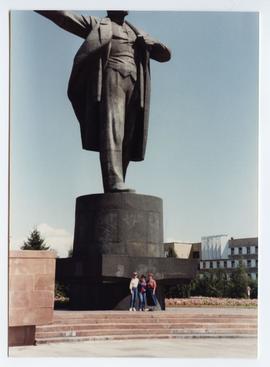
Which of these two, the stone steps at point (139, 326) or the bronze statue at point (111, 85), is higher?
the bronze statue at point (111, 85)

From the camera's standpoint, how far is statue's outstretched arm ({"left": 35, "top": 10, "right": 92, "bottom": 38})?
14.0m

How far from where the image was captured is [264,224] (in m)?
11.1

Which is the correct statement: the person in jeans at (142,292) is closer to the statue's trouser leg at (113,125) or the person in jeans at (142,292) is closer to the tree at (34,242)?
the statue's trouser leg at (113,125)

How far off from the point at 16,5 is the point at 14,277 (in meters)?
4.44

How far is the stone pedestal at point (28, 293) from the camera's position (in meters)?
11.4

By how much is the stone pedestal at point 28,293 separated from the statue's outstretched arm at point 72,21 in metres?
4.96

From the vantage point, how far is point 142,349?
1129 cm

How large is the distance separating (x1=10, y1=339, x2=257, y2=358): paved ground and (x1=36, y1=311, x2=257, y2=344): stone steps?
0.98ft

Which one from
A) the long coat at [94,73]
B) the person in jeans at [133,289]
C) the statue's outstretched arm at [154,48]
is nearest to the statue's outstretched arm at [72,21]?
the long coat at [94,73]

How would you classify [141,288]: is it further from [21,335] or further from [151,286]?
[21,335]

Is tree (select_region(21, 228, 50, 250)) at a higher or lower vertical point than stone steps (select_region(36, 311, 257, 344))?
higher

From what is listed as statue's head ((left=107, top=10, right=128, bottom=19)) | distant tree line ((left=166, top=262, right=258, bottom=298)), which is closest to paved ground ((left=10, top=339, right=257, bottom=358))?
distant tree line ((left=166, top=262, right=258, bottom=298))

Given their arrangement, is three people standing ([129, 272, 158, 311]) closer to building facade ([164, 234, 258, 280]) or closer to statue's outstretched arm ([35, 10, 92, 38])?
building facade ([164, 234, 258, 280])

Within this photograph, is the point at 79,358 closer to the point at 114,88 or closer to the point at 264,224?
the point at 264,224
